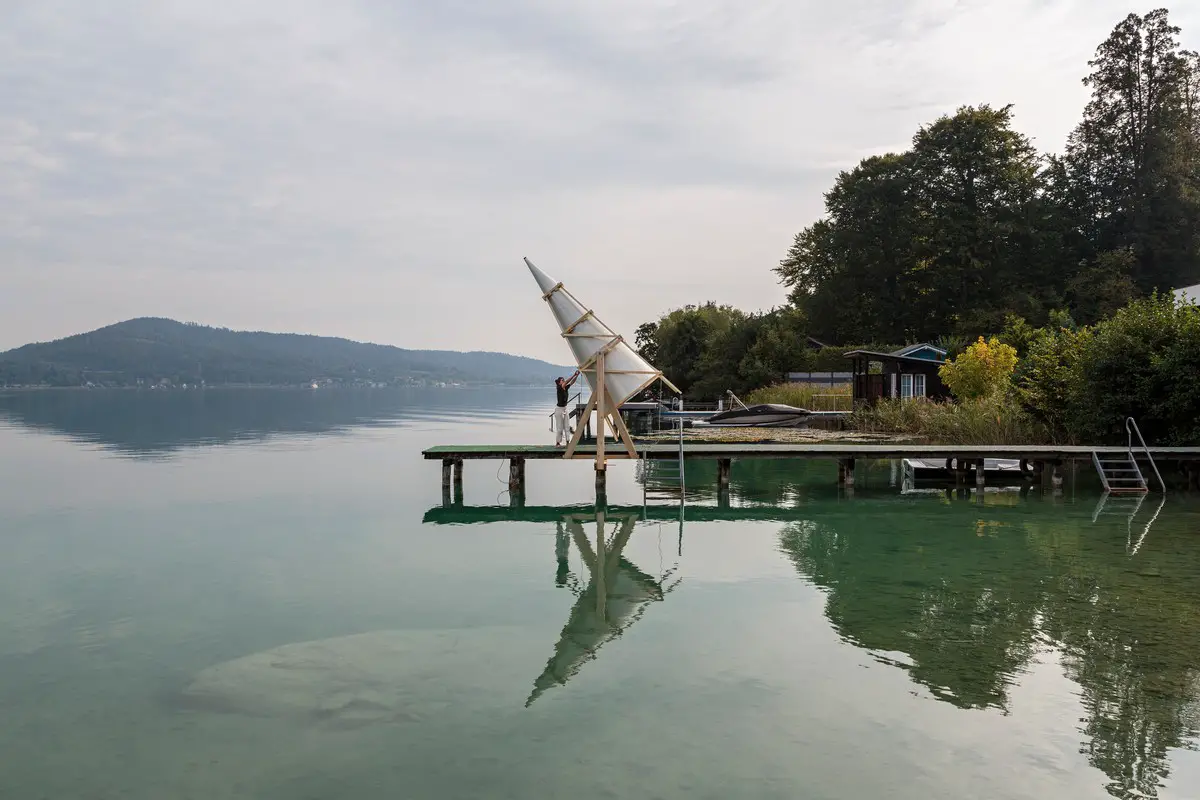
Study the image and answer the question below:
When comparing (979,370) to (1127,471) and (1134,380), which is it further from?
(1127,471)

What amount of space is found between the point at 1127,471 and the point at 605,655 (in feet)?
59.6

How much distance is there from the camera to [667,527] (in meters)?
19.6

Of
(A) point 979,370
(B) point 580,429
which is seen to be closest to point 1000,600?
(B) point 580,429

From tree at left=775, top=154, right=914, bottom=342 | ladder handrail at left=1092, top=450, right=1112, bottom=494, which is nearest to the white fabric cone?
ladder handrail at left=1092, top=450, right=1112, bottom=494

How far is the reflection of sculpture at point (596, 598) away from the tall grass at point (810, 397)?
86.8 ft

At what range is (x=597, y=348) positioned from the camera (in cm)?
2302

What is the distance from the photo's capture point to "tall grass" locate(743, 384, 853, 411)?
145 ft

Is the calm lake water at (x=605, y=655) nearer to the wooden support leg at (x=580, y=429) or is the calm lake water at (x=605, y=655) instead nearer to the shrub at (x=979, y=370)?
the wooden support leg at (x=580, y=429)

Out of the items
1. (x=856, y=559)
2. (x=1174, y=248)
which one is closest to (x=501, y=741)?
(x=856, y=559)

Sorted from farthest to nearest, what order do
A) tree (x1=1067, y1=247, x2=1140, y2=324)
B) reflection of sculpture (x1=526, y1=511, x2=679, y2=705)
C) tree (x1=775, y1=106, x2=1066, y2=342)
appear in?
1. tree (x1=775, y1=106, x2=1066, y2=342)
2. tree (x1=1067, y1=247, x2=1140, y2=324)
3. reflection of sculpture (x1=526, y1=511, x2=679, y2=705)

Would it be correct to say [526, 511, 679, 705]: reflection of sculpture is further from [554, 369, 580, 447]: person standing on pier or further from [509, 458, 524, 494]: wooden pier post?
[554, 369, 580, 447]: person standing on pier

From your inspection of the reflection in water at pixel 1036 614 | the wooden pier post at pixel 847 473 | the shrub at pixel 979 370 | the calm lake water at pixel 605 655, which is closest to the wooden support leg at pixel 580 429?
the calm lake water at pixel 605 655

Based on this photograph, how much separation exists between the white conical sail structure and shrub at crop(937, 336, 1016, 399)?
1635 centimetres

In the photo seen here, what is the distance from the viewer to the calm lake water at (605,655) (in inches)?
297
